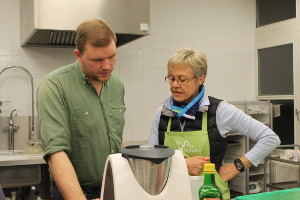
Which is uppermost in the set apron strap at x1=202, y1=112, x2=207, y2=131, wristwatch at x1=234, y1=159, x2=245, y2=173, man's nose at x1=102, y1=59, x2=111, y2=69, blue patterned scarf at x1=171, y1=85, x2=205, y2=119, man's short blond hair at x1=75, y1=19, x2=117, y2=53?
man's short blond hair at x1=75, y1=19, x2=117, y2=53

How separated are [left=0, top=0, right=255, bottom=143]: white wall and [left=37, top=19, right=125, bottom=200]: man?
2.12 meters

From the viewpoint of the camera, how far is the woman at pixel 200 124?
1.84 metres

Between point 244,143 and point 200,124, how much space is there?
2.32 metres

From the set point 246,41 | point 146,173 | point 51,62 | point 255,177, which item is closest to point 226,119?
point 146,173

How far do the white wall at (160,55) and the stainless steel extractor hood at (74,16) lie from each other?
28cm

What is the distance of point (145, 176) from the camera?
1.13 meters

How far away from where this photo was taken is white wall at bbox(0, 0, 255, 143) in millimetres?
3605

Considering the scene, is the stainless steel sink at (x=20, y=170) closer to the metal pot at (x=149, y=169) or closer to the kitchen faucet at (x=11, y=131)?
the kitchen faucet at (x=11, y=131)

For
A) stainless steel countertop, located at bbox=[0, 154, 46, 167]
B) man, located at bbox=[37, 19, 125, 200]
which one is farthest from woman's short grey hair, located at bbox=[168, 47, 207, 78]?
stainless steel countertop, located at bbox=[0, 154, 46, 167]

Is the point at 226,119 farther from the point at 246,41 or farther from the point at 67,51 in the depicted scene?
the point at 246,41

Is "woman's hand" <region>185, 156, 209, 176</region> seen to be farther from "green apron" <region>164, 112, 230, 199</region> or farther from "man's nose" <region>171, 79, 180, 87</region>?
"man's nose" <region>171, 79, 180, 87</region>

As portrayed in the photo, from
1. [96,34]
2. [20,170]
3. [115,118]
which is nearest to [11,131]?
[20,170]

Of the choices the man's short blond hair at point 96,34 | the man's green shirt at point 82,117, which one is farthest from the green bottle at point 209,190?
the man's short blond hair at point 96,34

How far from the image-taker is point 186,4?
4332 millimetres
